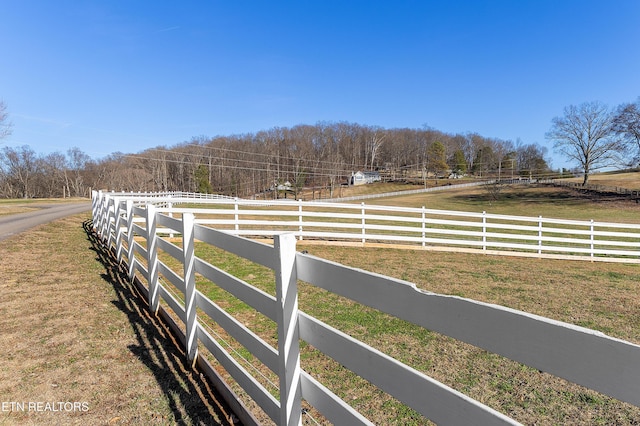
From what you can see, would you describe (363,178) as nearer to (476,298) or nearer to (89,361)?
(476,298)

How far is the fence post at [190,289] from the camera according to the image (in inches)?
140

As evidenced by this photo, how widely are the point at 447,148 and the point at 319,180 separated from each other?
161 feet

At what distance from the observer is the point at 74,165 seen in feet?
273

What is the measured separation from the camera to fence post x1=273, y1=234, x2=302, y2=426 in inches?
82.2

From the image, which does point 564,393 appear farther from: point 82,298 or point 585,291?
point 82,298

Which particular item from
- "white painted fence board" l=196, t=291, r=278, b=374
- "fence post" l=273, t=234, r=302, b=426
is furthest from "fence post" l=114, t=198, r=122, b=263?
"fence post" l=273, t=234, r=302, b=426

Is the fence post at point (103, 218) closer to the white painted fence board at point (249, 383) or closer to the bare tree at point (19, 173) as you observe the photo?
the white painted fence board at point (249, 383)

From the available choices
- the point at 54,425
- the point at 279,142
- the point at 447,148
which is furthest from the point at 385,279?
the point at 447,148

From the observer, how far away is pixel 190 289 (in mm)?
3625

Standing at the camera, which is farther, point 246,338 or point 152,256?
point 152,256

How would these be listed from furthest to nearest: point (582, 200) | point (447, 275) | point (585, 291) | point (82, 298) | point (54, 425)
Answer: point (582, 200) < point (447, 275) < point (585, 291) < point (82, 298) < point (54, 425)

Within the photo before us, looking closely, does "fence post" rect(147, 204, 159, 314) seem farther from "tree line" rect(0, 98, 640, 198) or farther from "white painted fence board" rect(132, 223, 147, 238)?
"tree line" rect(0, 98, 640, 198)

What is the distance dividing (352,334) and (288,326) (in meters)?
2.54

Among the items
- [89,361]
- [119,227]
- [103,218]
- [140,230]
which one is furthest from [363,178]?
[89,361]
